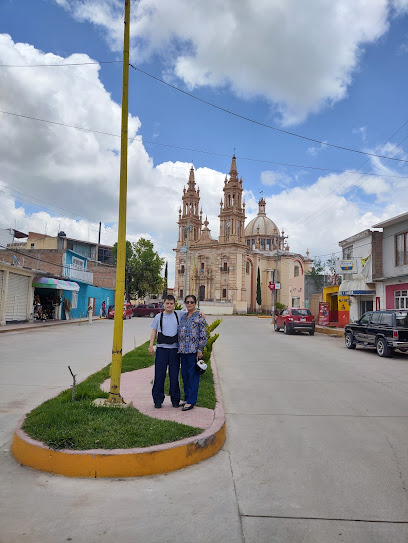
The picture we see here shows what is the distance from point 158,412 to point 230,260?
239 ft

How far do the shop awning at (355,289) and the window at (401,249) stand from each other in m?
3.02

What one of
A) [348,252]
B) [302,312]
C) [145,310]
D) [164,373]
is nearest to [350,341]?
[302,312]

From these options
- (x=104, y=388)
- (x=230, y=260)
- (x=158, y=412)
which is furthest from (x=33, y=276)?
(x=230, y=260)

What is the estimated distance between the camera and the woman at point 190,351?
5.90 metres

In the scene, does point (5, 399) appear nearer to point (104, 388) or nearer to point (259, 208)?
point (104, 388)

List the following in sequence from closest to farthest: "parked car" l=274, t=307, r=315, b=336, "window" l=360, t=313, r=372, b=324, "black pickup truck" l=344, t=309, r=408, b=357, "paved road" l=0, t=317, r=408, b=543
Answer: "paved road" l=0, t=317, r=408, b=543 < "black pickup truck" l=344, t=309, r=408, b=357 < "window" l=360, t=313, r=372, b=324 < "parked car" l=274, t=307, r=315, b=336

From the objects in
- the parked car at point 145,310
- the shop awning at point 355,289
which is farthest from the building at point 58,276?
the shop awning at point 355,289

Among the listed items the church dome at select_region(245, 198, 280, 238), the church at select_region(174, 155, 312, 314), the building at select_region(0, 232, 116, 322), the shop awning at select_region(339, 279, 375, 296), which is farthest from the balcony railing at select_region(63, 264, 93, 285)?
the church dome at select_region(245, 198, 280, 238)

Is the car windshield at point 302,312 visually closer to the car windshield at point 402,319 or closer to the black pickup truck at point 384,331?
the black pickup truck at point 384,331

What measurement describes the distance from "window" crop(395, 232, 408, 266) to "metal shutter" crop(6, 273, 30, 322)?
21891mm

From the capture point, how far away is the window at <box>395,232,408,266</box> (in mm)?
22625

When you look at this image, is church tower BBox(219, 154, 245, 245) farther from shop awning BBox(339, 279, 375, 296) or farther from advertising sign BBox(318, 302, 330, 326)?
shop awning BBox(339, 279, 375, 296)

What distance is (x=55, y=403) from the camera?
230 inches

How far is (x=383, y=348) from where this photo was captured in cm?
1505
